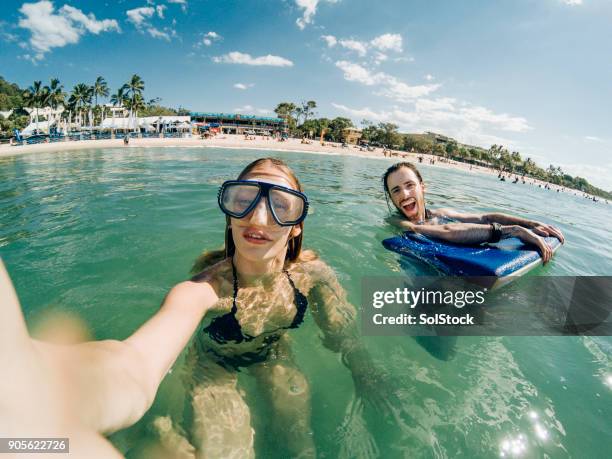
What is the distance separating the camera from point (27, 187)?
942 cm

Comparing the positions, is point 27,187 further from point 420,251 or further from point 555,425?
point 555,425

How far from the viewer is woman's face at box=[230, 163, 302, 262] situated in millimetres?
2141

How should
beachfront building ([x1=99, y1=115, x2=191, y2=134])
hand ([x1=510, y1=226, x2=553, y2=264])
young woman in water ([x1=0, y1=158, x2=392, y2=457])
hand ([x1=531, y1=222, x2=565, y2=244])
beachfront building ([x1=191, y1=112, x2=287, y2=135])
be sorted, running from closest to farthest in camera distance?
young woman in water ([x1=0, y1=158, x2=392, y2=457]), hand ([x1=510, y1=226, x2=553, y2=264]), hand ([x1=531, y1=222, x2=565, y2=244]), beachfront building ([x1=99, y1=115, x2=191, y2=134]), beachfront building ([x1=191, y1=112, x2=287, y2=135])

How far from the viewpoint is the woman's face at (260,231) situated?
2.14m

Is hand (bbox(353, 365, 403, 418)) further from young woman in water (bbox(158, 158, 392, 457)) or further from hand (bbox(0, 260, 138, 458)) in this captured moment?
hand (bbox(0, 260, 138, 458))

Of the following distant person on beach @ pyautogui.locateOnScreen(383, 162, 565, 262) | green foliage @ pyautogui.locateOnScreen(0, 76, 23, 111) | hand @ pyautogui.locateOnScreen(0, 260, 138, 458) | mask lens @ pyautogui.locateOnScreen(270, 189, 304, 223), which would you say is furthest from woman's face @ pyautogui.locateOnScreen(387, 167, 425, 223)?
green foliage @ pyautogui.locateOnScreen(0, 76, 23, 111)

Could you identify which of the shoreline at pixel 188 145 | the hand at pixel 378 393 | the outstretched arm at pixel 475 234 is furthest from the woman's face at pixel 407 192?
the shoreline at pixel 188 145

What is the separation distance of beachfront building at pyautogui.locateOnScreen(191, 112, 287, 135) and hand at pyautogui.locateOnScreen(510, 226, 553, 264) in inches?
3495

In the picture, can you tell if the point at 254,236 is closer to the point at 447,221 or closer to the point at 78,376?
the point at 78,376

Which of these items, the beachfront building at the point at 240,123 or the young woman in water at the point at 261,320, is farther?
the beachfront building at the point at 240,123

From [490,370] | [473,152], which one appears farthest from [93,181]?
[473,152]

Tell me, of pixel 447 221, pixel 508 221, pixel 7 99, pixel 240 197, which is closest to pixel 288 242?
pixel 240 197

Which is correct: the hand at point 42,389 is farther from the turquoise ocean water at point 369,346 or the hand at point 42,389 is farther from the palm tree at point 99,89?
the palm tree at point 99,89

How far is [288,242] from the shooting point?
274cm
